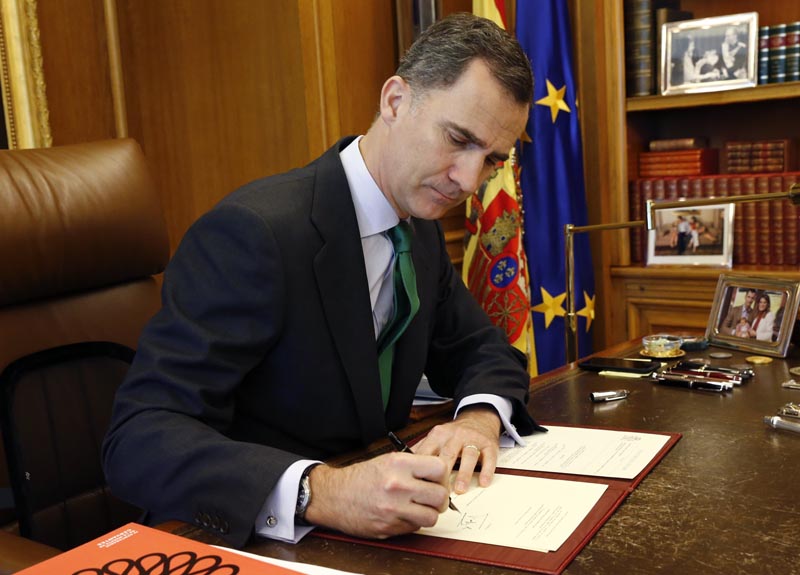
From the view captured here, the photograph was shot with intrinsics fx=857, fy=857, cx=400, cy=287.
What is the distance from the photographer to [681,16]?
138 inches

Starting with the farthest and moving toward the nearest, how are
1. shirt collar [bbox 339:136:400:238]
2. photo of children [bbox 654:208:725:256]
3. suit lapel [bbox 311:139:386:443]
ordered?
1. photo of children [bbox 654:208:725:256]
2. shirt collar [bbox 339:136:400:238]
3. suit lapel [bbox 311:139:386:443]

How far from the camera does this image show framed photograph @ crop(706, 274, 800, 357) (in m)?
1.95

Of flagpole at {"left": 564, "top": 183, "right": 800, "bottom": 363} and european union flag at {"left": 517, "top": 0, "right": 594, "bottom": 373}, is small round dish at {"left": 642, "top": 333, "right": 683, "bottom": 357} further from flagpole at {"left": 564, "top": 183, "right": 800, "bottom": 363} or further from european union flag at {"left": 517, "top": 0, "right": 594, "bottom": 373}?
european union flag at {"left": 517, "top": 0, "right": 594, "bottom": 373}

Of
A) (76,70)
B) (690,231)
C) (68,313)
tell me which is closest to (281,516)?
(68,313)

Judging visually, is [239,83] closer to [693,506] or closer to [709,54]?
[709,54]

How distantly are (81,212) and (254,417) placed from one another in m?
0.52

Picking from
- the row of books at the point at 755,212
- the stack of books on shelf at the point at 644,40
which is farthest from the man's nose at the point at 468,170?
the stack of books on shelf at the point at 644,40

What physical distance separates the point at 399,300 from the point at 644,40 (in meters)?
2.42

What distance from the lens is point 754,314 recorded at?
203 centimetres

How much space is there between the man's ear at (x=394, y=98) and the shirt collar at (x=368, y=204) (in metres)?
0.11

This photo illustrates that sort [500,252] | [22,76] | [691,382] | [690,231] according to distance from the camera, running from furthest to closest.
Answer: [690,231] < [500,252] < [22,76] < [691,382]

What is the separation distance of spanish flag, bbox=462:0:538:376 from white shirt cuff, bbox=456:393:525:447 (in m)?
1.71

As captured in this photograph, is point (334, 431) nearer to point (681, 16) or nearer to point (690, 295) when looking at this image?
point (690, 295)

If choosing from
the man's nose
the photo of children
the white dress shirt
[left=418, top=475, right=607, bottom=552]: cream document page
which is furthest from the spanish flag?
[left=418, top=475, right=607, bottom=552]: cream document page
